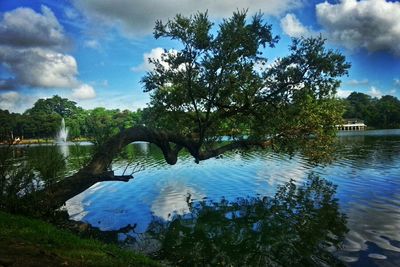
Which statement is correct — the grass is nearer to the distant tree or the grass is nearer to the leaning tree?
the leaning tree

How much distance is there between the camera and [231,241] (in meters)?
16.3

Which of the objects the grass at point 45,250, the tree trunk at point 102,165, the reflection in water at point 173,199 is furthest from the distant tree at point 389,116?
the grass at point 45,250

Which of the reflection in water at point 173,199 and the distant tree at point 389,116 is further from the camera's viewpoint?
the distant tree at point 389,116

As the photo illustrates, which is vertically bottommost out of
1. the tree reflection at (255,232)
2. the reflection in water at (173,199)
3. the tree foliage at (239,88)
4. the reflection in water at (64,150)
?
the reflection in water at (173,199)

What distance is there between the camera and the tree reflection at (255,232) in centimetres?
1409

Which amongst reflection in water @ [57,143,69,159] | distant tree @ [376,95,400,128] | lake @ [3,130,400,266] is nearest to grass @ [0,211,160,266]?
lake @ [3,130,400,266]

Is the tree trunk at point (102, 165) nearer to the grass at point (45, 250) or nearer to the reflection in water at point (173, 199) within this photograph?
the reflection in water at point (173, 199)

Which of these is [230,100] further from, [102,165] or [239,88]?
[102,165]

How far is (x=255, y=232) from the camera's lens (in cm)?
1772

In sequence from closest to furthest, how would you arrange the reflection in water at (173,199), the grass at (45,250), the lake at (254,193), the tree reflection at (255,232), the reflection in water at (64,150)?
the grass at (45,250), the tree reflection at (255,232), the lake at (254,193), the reflection in water at (173,199), the reflection in water at (64,150)

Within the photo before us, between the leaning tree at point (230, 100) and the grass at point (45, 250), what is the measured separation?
17.8 feet

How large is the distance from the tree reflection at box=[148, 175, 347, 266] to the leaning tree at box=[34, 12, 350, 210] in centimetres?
377

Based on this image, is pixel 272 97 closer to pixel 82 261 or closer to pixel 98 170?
pixel 98 170

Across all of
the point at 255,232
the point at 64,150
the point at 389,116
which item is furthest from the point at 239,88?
the point at 389,116
